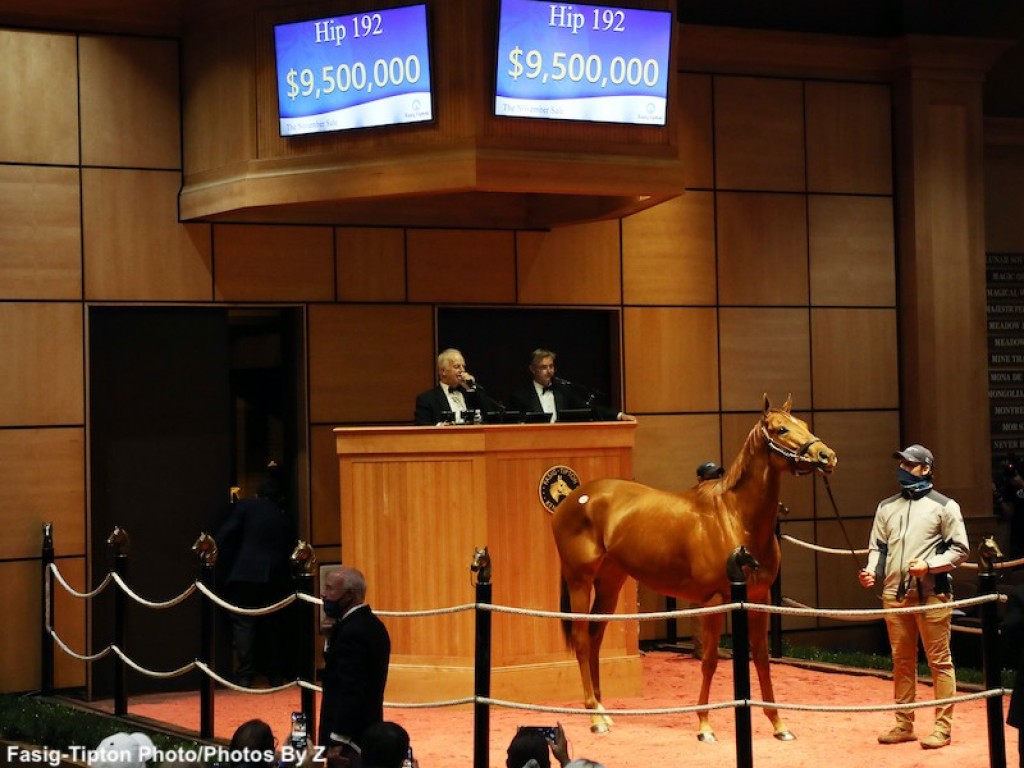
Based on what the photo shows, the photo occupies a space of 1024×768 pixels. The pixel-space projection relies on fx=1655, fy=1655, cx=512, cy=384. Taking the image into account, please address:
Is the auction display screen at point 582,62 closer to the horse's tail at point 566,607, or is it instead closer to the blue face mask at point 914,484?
the horse's tail at point 566,607

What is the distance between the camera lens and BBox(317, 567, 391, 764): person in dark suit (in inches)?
257

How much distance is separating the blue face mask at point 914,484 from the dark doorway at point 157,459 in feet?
15.9

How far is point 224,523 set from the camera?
11570mm

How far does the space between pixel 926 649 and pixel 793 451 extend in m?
1.26

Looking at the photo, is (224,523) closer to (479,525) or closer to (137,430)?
(137,430)

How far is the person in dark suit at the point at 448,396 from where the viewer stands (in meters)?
10.6

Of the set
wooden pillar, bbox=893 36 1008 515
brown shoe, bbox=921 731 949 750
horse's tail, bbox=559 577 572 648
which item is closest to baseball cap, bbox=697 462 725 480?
horse's tail, bbox=559 577 572 648

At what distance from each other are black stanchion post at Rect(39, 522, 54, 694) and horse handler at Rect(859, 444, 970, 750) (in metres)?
5.51

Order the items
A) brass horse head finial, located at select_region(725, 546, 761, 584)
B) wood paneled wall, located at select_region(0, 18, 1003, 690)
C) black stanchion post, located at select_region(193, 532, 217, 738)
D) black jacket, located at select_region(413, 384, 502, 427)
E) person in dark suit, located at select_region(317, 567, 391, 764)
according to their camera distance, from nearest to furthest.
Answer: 1. person in dark suit, located at select_region(317, 567, 391, 764)
2. brass horse head finial, located at select_region(725, 546, 761, 584)
3. black stanchion post, located at select_region(193, 532, 217, 738)
4. black jacket, located at select_region(413, 384, 502, 427)
5. wood paneled wall, located at select_region(0, 18, 1003, 690)

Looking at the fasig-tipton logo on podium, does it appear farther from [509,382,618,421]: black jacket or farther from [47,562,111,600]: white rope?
[47,562,111,600]: white rope

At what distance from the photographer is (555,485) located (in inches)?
403

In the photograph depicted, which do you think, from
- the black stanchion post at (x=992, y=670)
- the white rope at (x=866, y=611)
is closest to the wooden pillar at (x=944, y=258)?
the white rope at (x=866, y=611)

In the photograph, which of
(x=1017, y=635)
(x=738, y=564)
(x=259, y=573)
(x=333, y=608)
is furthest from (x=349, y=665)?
(x=259, y=573)

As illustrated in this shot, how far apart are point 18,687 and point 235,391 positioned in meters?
3.49
